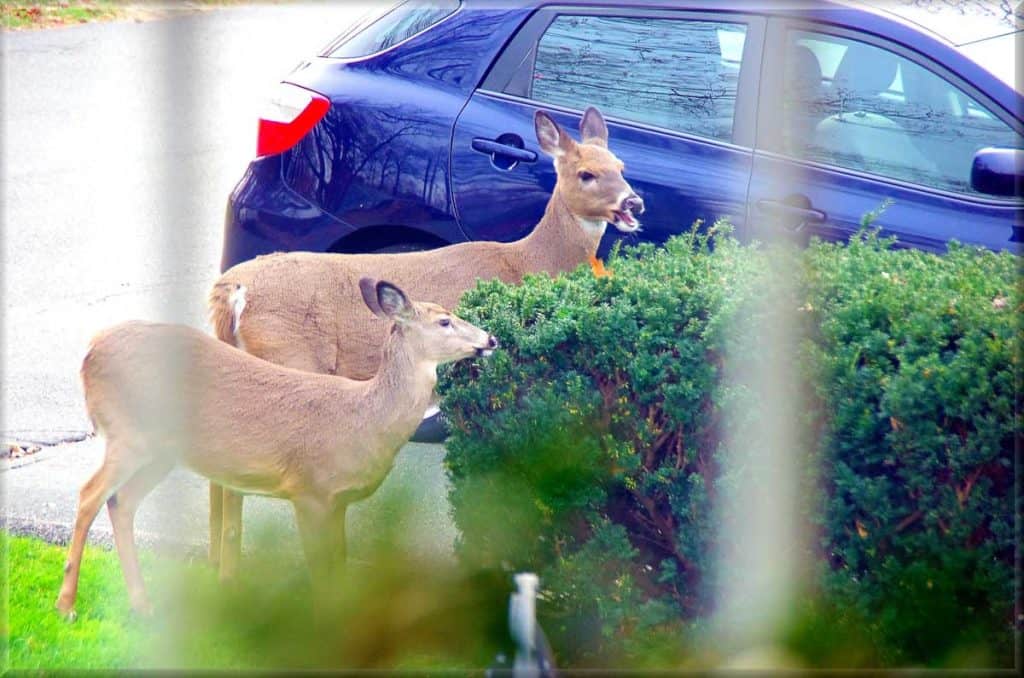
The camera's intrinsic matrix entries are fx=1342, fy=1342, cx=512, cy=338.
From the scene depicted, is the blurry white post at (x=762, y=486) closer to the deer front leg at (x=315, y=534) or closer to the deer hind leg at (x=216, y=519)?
the deer front leg at (x=315, y=534)

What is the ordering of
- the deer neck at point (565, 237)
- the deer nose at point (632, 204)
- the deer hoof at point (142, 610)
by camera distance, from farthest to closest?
the deer neck at point (565, 237) < the deer nose at point (632, 204) < the deer hoof at point (142, 610)

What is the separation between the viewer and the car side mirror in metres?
4.52

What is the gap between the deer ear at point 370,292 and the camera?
399 centimetres

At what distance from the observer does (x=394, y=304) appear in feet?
13.3

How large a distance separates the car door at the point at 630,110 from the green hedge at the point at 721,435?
4.34 ft

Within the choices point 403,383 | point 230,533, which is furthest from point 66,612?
point 403,383

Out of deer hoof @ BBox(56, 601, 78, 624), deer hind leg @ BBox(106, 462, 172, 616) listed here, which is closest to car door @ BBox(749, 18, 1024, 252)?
deer hind leg @ BBox(106, 462, 172, 616)

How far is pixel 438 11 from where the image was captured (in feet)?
19.3

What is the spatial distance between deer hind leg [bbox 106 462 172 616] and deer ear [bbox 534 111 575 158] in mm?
1966

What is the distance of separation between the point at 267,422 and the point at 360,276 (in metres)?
0.80

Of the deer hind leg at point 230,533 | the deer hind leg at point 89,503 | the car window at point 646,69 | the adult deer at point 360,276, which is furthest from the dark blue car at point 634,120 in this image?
the deer hind leg at point 89,503

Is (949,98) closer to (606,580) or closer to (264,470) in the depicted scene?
(606,580)

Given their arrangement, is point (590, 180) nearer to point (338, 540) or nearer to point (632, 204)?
point (632, 204)

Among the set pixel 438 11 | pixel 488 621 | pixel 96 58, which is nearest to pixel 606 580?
pixel 488 621
